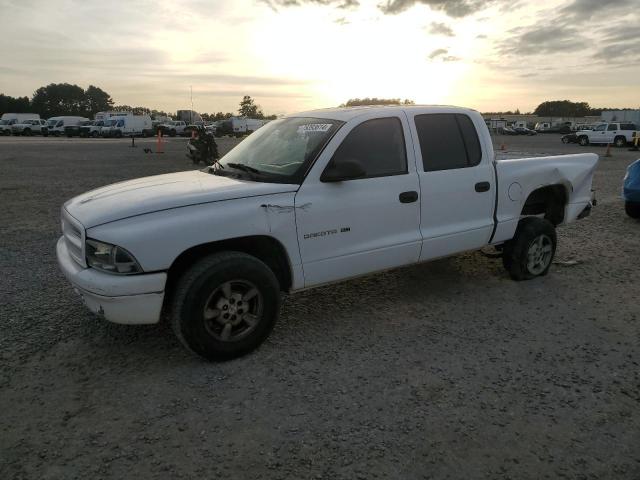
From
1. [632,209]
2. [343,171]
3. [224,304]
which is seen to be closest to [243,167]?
[343,171]

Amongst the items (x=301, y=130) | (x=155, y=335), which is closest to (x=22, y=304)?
(x=155, y=335)

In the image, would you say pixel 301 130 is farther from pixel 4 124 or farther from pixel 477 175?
pixel 4 124

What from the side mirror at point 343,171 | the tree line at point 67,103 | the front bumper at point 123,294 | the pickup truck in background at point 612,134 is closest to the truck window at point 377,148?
the side mirror at point 343,171

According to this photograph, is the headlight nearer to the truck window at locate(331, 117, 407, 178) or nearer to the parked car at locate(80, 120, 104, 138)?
the truck window at locate(331, 117, 407, 178)

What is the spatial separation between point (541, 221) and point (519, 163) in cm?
69

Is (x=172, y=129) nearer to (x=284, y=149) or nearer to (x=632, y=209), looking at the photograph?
(x=632, y=209)

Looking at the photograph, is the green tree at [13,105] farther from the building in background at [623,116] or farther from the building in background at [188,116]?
the building in background at [623,116]

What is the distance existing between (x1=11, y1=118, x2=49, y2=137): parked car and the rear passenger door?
5115cm

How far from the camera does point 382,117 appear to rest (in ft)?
13.6

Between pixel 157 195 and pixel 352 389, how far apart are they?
1936 mm

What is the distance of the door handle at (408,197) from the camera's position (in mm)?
4066

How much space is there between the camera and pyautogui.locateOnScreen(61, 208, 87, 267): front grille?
130 inches

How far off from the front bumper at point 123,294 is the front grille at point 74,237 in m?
0.16

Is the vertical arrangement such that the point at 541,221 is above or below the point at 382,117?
below
